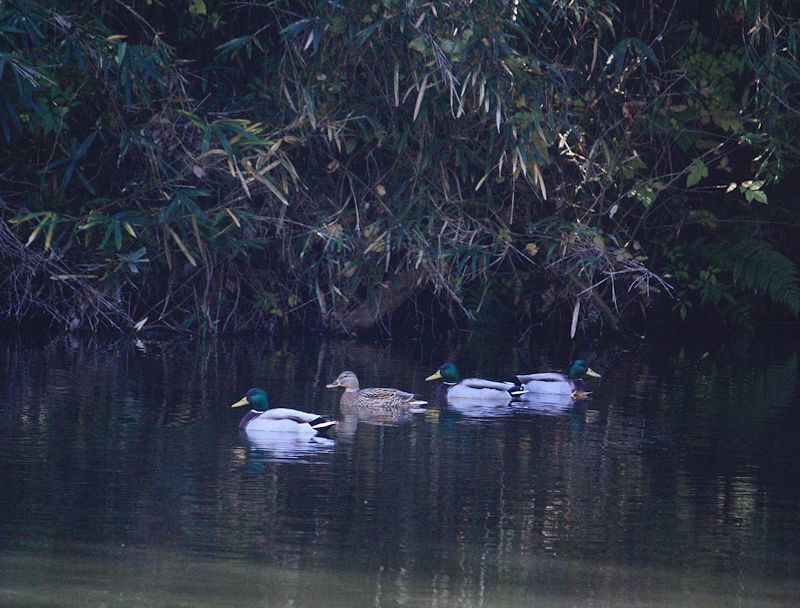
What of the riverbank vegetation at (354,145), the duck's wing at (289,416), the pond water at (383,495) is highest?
the riverbank vegetation at (354,145)

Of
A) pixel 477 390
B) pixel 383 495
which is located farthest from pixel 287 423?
pixel 477 390

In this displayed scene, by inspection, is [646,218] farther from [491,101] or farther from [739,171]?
[491,101]

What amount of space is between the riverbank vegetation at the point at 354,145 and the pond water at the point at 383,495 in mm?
1521

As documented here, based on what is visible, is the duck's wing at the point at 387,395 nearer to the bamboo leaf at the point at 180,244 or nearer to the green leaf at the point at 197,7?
the bamboo leaf at the point at 180,244

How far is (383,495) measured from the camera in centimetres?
884

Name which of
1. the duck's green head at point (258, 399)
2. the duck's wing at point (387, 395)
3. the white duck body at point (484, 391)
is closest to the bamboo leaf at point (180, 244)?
the duck's wing at point (387, 395)

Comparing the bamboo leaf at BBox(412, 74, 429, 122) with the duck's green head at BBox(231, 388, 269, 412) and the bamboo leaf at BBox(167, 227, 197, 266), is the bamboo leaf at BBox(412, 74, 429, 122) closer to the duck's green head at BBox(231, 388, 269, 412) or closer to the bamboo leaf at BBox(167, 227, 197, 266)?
the bamboo leaf at BBox(167, 227, 197, 266)

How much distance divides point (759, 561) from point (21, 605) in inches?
145

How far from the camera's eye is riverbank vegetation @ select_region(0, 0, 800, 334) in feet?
45.6

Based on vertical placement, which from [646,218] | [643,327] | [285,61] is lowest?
[643,327]

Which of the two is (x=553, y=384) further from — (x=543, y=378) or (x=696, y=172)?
(x=696, y=172)

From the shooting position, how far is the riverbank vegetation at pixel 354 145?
1389 cm

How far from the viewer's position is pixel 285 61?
14.9 meters

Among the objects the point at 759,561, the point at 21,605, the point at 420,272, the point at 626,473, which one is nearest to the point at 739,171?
the point at 420,272
